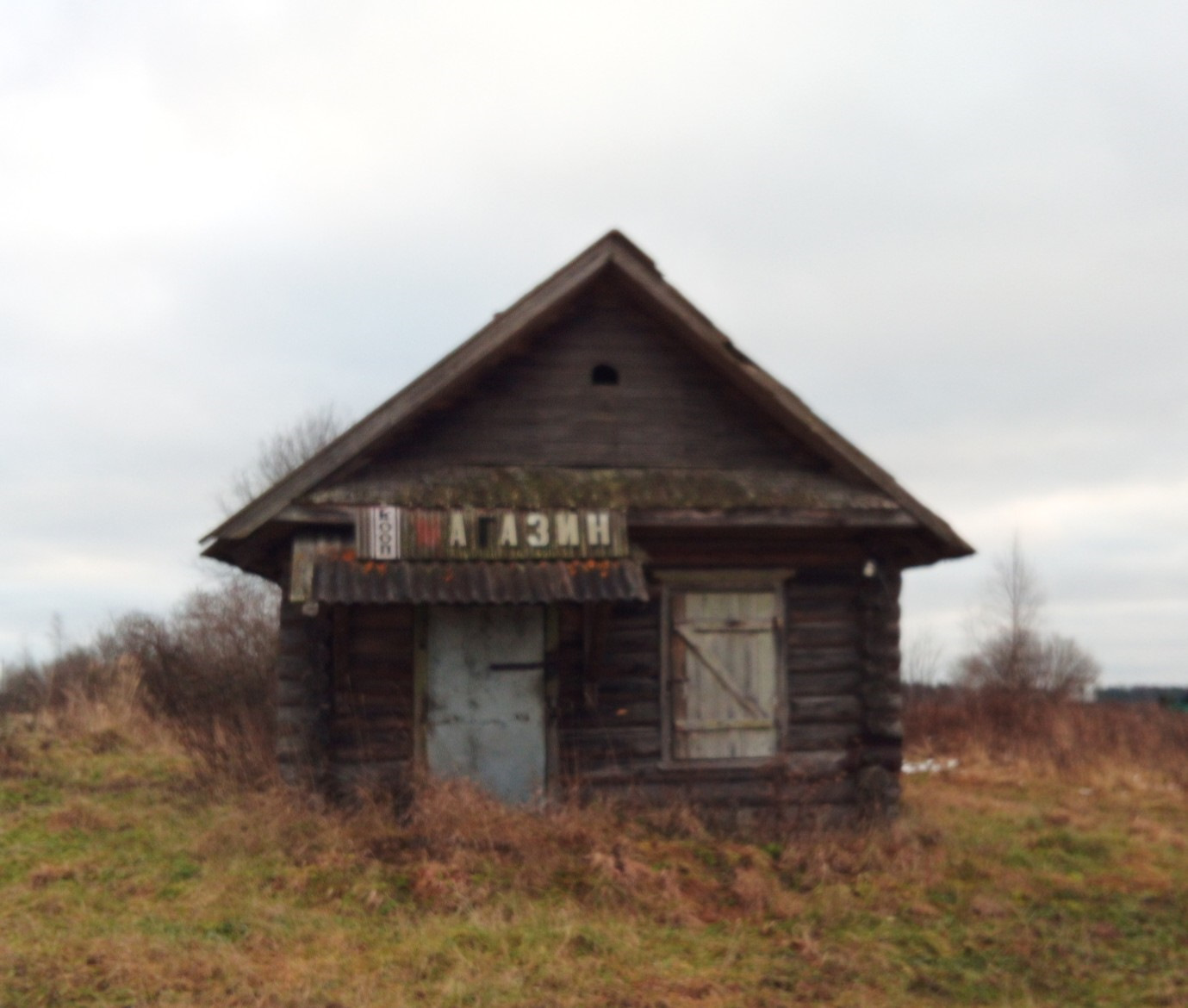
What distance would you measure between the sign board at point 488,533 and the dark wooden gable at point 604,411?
90 cm

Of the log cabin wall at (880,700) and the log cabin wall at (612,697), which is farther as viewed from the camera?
the log cabin wall at (880,700)

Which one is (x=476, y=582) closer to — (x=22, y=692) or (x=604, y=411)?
(x=604, y=411)

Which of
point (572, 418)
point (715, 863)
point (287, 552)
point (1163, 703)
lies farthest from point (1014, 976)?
point (1163, 703)

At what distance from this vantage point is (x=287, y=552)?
11.0 m

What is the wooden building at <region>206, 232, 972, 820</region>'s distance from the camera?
10.2 m

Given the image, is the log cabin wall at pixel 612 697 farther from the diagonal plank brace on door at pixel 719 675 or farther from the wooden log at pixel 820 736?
the wooden log at pixel 820 736

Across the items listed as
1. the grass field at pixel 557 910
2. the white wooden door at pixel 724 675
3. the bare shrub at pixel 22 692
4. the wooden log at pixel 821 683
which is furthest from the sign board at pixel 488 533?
the bare shrub at pixel 22 692

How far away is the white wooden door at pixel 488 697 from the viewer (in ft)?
34.7

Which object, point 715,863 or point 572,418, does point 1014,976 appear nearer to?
point 715,863

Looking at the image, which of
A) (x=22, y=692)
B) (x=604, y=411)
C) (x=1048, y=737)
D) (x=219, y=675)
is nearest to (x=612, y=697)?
(x=604, y=411)

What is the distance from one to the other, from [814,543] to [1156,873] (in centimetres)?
412

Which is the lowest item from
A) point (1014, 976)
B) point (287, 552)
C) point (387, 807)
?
point (1014, 976)

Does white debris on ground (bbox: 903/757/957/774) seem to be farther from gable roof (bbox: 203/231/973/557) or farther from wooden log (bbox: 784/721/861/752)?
gable roof (bbox: 203/231/973/557)

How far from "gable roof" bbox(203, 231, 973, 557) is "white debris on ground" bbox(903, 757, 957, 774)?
710cm
